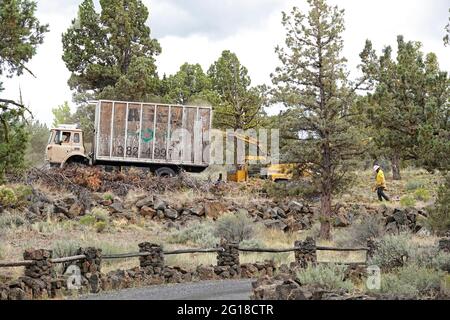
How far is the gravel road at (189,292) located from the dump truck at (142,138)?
1800 centimetres

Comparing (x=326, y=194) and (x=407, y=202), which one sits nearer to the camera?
(x=326, y=194)

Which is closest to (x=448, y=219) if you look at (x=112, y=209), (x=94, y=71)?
(x=112, y=209)

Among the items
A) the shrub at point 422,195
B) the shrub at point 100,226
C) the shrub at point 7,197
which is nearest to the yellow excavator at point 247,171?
the shrub at point 422,195

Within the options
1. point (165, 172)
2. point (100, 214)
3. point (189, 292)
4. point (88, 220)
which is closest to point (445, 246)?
point (189, 292)

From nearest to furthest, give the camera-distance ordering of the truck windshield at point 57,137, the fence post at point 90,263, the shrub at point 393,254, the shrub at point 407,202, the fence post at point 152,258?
the fence post at point 90,263
the shrub at point 393,254
the fence post at point 152,258
the shrub at point 407,202
the truck windshield at point 57,137

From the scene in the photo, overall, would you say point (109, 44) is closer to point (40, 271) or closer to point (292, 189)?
point (292, 189)

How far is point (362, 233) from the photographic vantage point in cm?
2362

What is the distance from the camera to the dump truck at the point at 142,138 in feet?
109

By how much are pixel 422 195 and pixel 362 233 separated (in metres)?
11.3

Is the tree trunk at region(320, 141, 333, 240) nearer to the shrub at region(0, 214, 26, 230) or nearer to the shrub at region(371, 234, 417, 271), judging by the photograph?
the shrub at region(371, 234, 417, 271)

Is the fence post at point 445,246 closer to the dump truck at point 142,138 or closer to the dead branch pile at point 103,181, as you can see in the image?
the dead branch pile at point 103,181

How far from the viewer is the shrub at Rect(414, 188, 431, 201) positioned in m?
33.3
